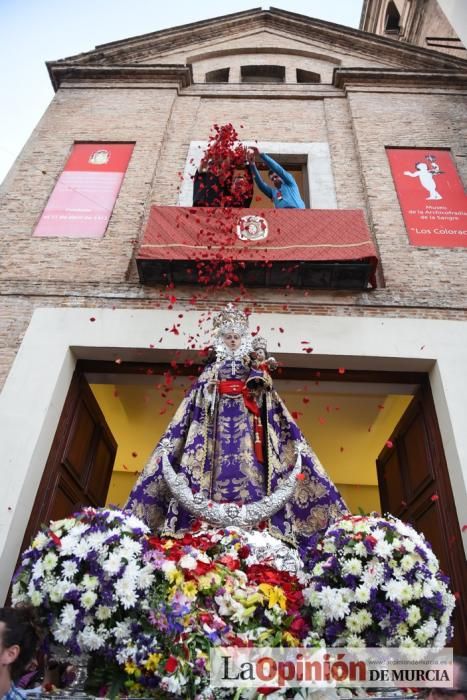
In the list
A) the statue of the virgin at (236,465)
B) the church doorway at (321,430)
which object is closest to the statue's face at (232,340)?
the statue of the virgin at (236,465)

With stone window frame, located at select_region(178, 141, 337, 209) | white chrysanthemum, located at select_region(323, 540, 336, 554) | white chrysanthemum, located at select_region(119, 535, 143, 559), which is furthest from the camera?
stone window frame, located at select_region(178, 141, 337, 209)

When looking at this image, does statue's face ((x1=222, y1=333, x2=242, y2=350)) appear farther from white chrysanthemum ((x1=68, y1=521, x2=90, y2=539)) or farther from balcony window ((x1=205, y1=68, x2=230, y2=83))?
balcony window ((x1=205, y1=68, x2=230, y2=83))

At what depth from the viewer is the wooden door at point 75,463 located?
5.06m

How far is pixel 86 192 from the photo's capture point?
753 centimetres

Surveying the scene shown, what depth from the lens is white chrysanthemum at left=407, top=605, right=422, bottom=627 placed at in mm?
2631

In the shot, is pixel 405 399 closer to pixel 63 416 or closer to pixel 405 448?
pixel 405 448

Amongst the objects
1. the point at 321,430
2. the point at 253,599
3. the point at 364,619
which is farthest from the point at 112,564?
the point at 321,430

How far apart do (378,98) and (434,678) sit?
8963 millimetres

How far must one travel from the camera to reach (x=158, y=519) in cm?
409

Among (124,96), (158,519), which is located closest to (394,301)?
(158,519)

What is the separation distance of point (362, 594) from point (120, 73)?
968 cm

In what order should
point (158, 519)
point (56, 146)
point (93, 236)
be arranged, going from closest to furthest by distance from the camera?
point (158, 519) < point (93, 236) < point (56, 146)

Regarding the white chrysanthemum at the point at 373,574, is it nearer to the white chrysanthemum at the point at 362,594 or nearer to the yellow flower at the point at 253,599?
the white chrysanthemum at the point at 362,594

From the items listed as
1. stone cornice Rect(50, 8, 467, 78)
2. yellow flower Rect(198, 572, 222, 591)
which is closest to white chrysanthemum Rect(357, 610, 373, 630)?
yellow flower Rect(198, 572, 222, 591)
